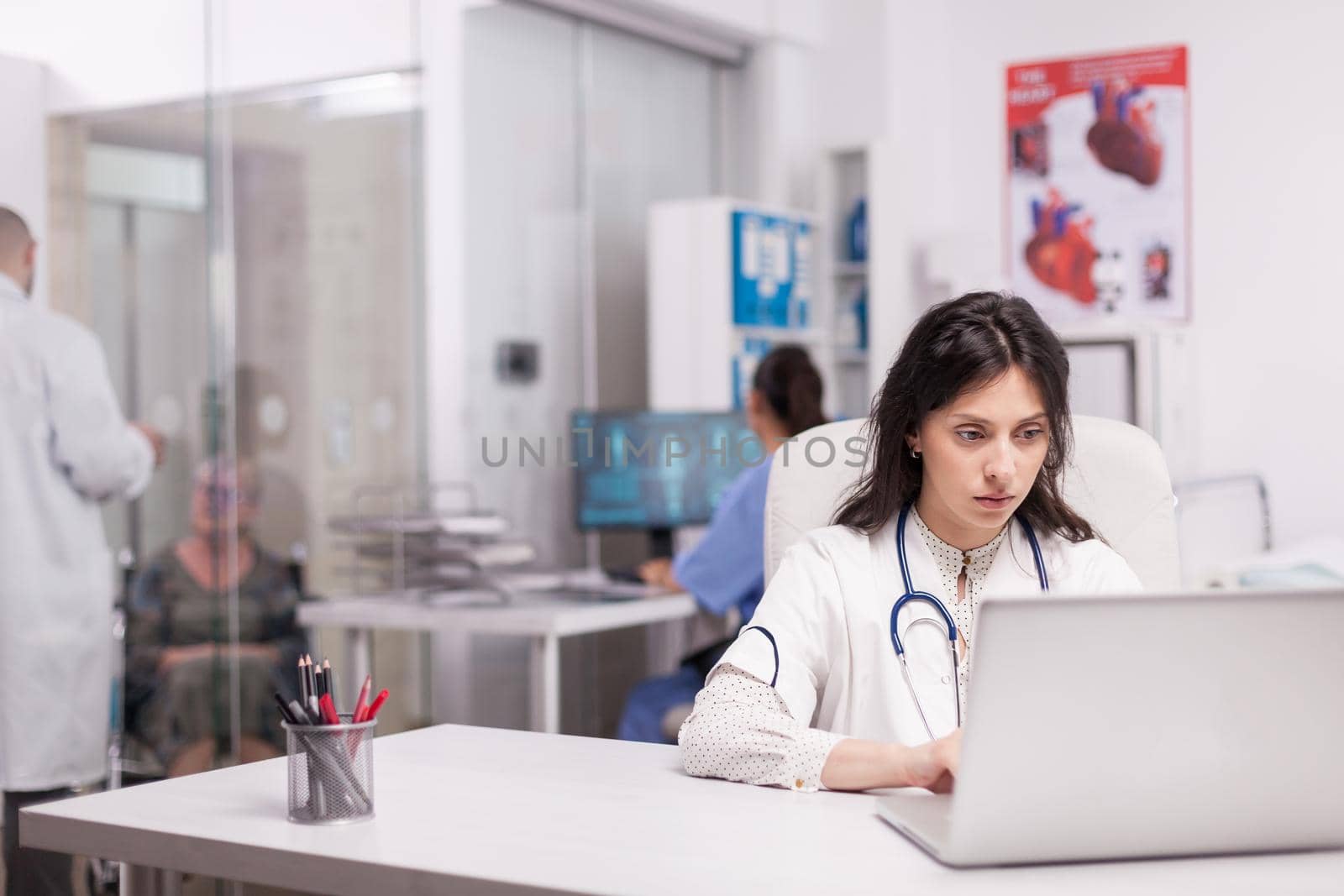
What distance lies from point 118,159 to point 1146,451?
2217 millimetres

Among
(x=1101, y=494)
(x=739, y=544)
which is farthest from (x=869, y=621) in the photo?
(x=739, y=544)

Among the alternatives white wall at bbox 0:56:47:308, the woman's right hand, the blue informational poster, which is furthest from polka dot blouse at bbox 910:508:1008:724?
the blue informational poster

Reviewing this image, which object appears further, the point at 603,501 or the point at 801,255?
the point at 801,255

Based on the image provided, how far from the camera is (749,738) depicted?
1438mm

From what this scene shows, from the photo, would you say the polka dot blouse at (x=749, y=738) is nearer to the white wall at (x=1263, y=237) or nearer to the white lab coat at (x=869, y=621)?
the white lab coat at (x=869, y=621)

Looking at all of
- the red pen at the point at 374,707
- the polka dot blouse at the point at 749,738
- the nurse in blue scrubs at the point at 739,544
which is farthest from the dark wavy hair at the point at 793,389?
the red pen at the point at 374,707

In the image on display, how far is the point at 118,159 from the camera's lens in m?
3.07

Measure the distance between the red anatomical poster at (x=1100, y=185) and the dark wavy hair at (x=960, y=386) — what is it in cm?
334

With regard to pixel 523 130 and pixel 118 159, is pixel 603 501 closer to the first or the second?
pixel 523 130

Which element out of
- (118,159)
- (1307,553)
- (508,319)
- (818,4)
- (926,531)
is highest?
(818,4)

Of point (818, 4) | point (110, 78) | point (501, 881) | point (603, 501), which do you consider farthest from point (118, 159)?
point (818, 4)

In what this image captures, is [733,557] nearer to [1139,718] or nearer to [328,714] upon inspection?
[328,714]

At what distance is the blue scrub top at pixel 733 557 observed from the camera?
10.2 ft

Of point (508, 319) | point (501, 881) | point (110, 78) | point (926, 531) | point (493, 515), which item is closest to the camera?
point (501, 881)
